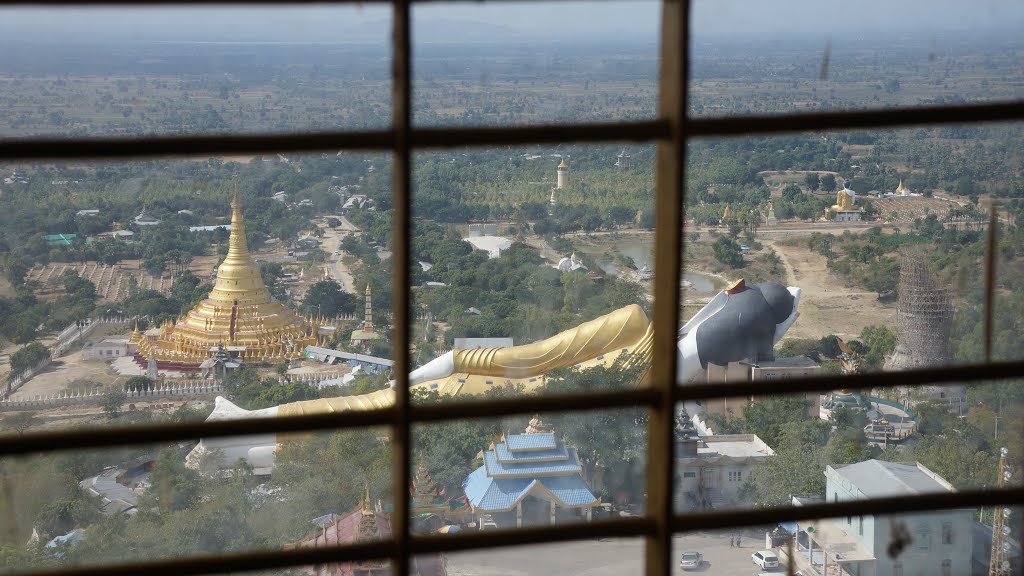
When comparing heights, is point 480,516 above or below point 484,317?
below

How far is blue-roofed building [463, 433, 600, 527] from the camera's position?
440 cm

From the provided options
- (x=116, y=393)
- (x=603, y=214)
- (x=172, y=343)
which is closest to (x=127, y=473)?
(x=116, y=393)

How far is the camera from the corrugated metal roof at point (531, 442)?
15.6 feet

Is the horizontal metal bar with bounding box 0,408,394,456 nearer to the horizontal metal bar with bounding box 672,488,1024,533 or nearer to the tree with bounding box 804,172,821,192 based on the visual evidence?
the horizontal metal bar with bounding box 672,488,1024,533

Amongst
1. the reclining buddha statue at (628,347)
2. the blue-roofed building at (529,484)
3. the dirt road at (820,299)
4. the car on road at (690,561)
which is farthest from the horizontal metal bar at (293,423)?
the dirt road at (820,299)

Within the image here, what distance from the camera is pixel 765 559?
382 centimetres

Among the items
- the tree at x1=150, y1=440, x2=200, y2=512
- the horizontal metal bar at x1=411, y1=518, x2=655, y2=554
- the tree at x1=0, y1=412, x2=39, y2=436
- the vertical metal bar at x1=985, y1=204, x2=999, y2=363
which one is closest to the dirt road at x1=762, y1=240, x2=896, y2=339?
the tree at x1=150, y1=440, x2=200, y2=512

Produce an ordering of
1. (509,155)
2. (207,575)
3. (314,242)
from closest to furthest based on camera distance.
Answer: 1. (207,575)
2. (314,242)
3. (509,155)

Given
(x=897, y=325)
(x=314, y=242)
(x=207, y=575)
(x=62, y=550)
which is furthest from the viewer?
(x=314, y=242)

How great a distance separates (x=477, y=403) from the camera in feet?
1.58

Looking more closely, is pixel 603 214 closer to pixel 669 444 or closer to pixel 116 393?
pixel 116 393

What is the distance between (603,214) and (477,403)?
6.58 m

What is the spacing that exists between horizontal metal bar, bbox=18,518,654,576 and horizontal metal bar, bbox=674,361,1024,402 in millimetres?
71

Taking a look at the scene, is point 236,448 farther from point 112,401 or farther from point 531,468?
point 531,468
